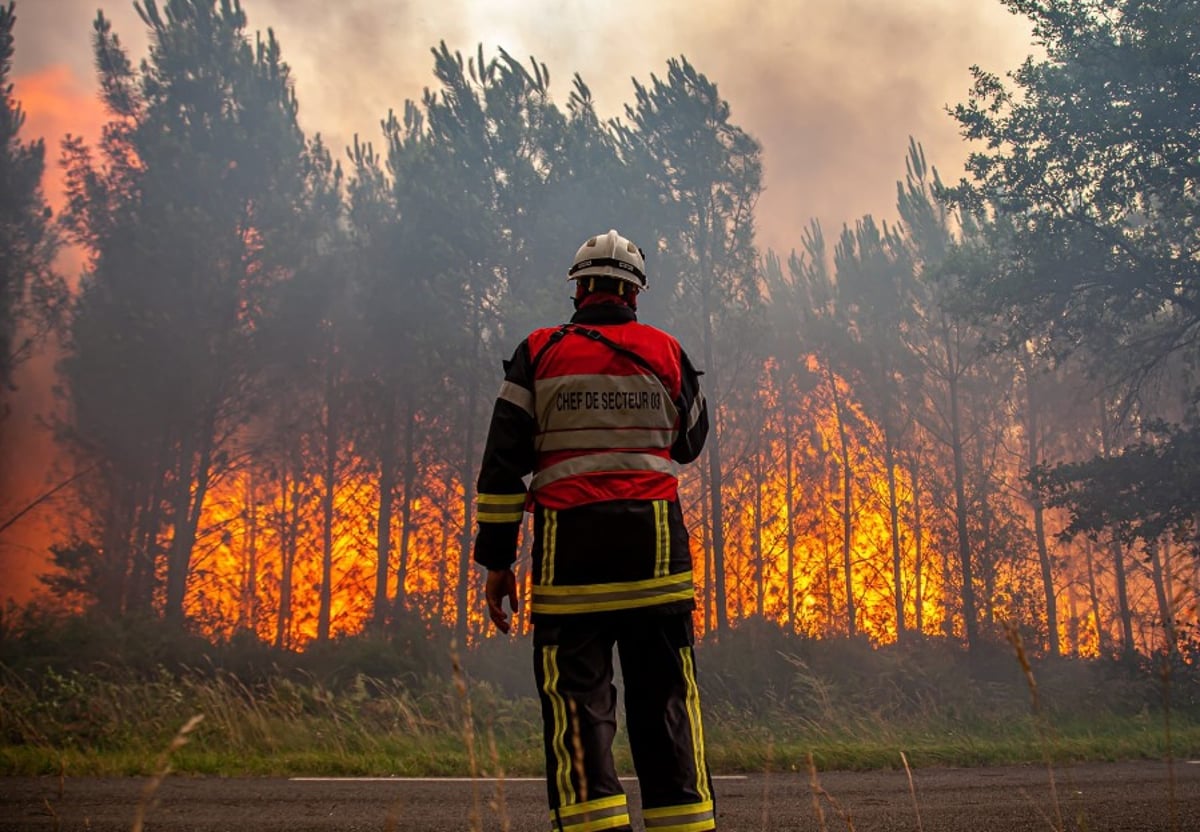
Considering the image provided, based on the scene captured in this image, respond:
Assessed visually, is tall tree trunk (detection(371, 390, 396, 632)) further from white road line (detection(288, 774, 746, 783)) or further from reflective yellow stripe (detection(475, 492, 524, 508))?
reflective yellow stripe (detection(475, 492, 524, 508))

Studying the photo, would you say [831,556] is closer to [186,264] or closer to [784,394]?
[784,394]

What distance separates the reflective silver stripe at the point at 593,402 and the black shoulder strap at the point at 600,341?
5 cm

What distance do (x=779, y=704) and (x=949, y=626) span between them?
14690 millimetres

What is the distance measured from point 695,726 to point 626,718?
0.76ft

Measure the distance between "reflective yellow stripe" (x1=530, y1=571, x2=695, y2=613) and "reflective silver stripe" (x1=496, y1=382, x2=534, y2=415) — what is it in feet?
1.96

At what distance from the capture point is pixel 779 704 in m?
15.1

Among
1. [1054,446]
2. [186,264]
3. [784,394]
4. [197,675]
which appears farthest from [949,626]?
[186,264]

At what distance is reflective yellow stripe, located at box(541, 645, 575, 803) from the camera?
2.62 meters

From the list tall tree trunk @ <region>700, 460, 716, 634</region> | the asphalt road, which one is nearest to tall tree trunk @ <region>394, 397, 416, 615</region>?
tall tree trunk @ <region>700, 460, 716, 634</region>

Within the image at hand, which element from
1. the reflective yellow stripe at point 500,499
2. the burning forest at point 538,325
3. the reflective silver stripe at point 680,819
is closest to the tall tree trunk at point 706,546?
the burning forest at point 538,325

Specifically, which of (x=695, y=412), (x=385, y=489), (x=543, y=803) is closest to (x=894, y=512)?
(x=385, y=489)

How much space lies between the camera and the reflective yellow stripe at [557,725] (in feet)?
8.58

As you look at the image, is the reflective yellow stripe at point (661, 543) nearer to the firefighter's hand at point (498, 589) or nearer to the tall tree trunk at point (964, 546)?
the firefighter's hand at point (498, 589)

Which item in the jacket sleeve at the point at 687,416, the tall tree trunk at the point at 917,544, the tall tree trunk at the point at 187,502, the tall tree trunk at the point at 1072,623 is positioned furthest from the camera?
the tall tree trunk at the point at 1072,623
